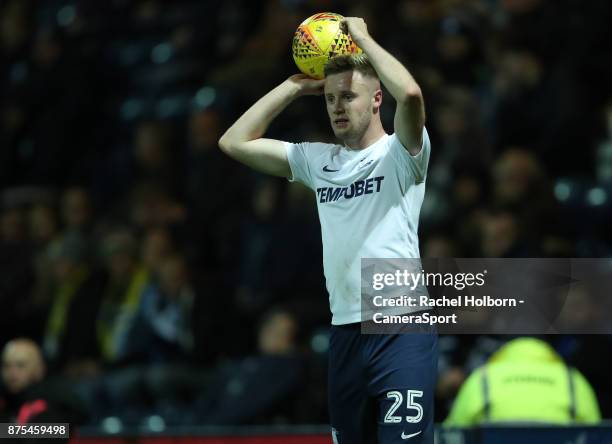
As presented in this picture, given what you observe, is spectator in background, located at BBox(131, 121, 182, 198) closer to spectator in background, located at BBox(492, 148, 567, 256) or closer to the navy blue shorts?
spectator in background, located at BBox(492, 148, 567, 256)

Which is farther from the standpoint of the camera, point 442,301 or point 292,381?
point 292,381

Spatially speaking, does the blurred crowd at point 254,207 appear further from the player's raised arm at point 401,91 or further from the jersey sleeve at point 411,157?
the player's raised arm at point 401,91

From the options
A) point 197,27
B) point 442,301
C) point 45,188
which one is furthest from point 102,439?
point 197,27

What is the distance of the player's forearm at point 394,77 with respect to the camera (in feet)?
17.8

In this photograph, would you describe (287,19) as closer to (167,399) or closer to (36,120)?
(36,120)

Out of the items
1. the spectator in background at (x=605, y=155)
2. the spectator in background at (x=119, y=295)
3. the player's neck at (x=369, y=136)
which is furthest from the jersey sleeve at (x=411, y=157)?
the spectator in background at (x=119, y=295)

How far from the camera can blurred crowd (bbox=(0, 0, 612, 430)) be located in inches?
376

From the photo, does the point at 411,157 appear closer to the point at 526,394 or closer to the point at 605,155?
the point at 526,394

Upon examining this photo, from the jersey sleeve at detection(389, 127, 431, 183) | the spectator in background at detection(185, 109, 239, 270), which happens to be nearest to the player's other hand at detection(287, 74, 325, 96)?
the jersey sleeve at detection(389, 127, 431, 183)

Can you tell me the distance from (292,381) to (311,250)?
148cm

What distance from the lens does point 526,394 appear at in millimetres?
7023

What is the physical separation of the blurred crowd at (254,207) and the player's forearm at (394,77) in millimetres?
3314

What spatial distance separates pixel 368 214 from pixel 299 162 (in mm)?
587

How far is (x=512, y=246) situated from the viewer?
9117 mm
